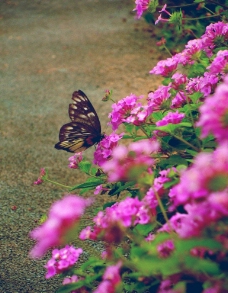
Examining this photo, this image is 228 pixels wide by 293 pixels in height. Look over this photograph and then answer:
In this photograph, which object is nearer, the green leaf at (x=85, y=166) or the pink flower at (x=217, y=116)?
the pink flower at (x=217, y=116)

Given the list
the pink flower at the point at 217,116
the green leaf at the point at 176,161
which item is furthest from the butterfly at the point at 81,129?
the pink flower at the point at 217,116

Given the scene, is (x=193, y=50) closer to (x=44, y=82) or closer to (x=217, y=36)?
(x=217, y=36)

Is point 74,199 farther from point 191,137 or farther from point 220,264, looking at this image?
point 191,137

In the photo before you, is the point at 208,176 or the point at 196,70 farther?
the point at 196,70

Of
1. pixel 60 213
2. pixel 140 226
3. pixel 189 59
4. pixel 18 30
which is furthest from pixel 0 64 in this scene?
pixel 60 213

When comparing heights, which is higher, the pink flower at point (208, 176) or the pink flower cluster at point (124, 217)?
the pink flower at point (208, 176)

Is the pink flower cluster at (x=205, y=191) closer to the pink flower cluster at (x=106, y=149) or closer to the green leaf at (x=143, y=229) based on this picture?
the green leaf at (x=143, y=229)

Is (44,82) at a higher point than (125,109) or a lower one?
lower

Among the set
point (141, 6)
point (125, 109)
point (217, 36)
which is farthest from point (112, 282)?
point (141, 6)
